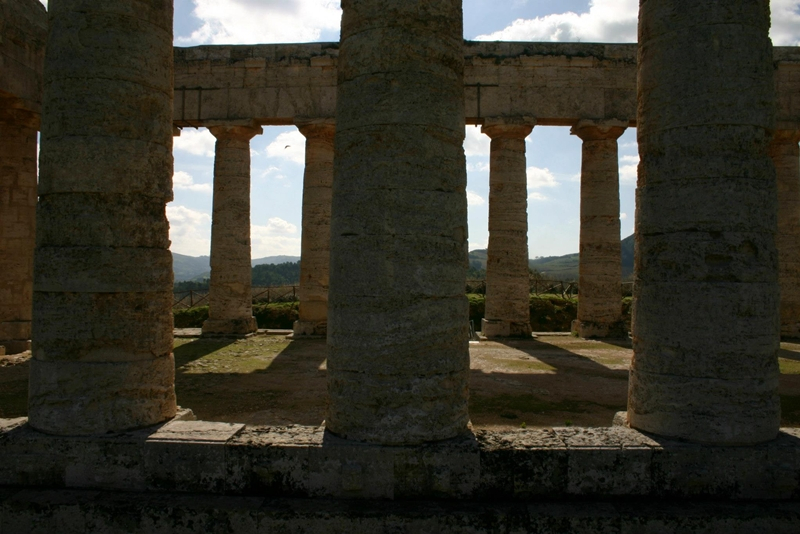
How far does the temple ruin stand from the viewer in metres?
5.42

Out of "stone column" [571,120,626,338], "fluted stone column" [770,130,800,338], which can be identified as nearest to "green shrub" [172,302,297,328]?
"stone column" [571,120,626,338]

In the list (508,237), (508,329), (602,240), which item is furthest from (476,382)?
(602,240)

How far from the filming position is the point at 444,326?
572 cm

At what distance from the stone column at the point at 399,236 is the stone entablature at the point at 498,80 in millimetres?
12591

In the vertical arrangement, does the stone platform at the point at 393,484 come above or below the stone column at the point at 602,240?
below

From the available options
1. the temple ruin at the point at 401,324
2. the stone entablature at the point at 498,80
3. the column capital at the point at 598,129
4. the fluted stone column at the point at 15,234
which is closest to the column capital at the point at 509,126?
the stone entablature at the point at 498,80

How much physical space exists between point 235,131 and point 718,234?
15.8m

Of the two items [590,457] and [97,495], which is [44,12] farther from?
[590,457]

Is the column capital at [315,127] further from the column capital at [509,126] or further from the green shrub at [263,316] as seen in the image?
the green shrub at [263,316]

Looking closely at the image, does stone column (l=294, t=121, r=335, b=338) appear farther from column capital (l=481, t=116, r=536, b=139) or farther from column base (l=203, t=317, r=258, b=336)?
column capital (l=481, t=116, r=536, b=139)

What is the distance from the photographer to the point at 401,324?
5.59 m

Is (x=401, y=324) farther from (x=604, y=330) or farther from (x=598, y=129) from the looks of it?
(x=598, y=129)

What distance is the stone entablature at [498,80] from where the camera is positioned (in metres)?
17.8

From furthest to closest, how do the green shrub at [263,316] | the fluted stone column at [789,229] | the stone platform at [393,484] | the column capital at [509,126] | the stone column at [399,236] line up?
the green shrub at [263,316] < the fluted stone column at [789,229] < the column capital at [509,126] < the stone column at [399,236] < the stone platform at [393,484]
